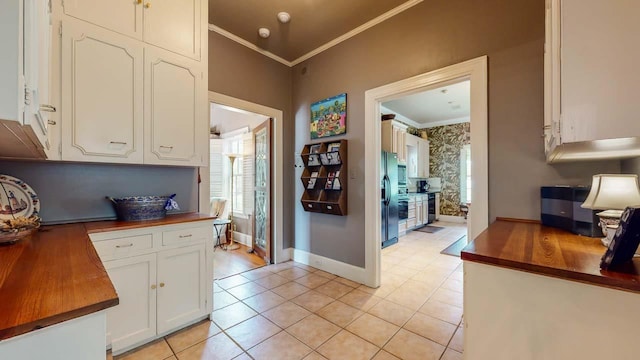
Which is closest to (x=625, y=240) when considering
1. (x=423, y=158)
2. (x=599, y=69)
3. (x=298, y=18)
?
(x=599, y=69)

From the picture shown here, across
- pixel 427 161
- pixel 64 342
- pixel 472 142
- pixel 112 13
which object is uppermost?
pixel 112 13

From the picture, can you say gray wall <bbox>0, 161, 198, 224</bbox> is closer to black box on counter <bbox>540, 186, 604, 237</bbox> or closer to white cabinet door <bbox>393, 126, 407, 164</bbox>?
black box on counter <bbox>540, 186, 604, 237</bbox>

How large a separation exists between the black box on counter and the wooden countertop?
0.05m

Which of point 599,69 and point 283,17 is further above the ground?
point 283,17

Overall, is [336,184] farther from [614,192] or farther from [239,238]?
[239,238]

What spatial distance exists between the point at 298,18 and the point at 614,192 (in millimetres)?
2787

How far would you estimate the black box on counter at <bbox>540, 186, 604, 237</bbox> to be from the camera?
128cm

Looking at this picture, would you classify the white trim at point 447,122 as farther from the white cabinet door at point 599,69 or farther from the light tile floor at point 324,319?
the white cabinet door at point 599,69

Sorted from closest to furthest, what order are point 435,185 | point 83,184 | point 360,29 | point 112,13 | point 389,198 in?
1. point 112,13
2. point 83,184
3. point 360,29
4. point 389,198
5. point 435,185

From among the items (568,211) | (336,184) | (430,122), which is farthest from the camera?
(430,122)

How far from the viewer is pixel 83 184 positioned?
73.6 inches

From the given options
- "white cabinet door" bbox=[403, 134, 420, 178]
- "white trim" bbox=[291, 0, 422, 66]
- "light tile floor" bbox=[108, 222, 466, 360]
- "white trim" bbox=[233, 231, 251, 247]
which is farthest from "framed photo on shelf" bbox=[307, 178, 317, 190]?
"white cabinet door" bbox=[403, 134, 420, 178]

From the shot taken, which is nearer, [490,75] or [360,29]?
[490,75]

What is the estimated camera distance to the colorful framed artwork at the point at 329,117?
116 inches
